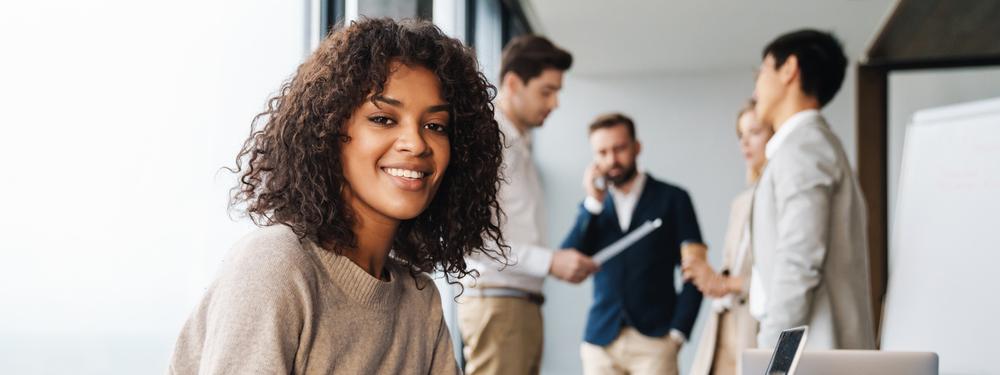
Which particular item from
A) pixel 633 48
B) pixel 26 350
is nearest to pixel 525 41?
pixel 26 350

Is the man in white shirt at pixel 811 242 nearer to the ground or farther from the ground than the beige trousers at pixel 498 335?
farther from the ground

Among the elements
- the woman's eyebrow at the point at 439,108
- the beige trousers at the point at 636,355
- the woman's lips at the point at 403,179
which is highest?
the woman's eyebrow at the point at 439,108

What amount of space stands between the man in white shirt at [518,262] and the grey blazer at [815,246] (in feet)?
2.22

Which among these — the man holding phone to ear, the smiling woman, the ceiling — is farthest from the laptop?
the ceiling

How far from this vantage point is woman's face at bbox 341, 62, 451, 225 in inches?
54.6

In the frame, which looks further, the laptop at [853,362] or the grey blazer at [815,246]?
the grey blazer at [815,246]

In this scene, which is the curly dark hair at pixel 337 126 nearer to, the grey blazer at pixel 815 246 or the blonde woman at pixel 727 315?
the grey blazer at pixel 815 246

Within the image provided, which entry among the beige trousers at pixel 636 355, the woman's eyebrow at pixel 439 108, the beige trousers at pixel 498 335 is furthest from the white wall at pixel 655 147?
the woman's eyebrow at pixel 439 108

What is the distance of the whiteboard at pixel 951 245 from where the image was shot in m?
2.78

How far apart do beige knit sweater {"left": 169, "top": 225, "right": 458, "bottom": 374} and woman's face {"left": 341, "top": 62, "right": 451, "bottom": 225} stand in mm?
107

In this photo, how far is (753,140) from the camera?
12.5ft

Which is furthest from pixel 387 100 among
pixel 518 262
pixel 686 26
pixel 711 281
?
pixel 686 26

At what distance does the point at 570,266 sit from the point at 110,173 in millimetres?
1712

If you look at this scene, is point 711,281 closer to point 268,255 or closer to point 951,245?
point 951,245
